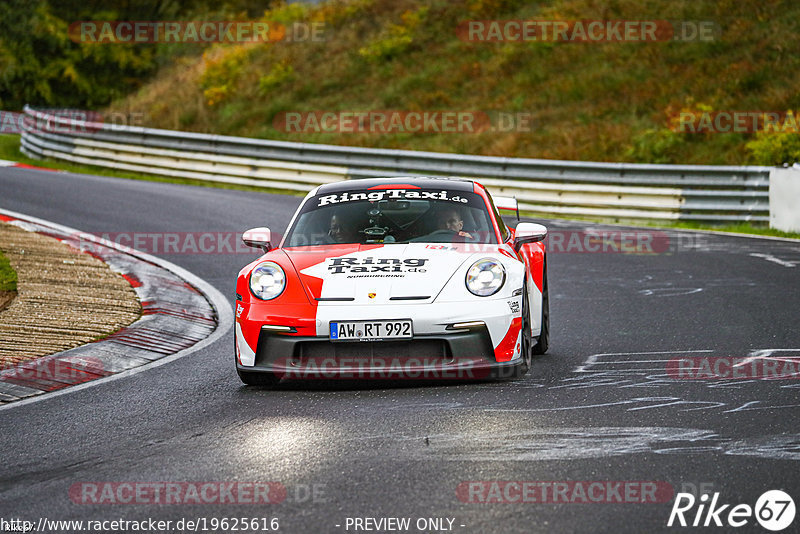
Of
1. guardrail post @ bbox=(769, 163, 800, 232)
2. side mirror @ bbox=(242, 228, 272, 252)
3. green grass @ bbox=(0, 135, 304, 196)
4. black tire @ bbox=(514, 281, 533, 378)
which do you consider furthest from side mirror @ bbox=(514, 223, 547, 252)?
green grass @ bbox=(0, 135, 304, 196)

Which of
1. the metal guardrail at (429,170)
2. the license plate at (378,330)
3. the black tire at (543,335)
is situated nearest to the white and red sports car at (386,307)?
the license plate at (378,330)

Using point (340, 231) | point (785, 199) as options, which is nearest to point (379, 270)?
point (340, 231)

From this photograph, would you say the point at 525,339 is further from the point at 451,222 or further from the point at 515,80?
the point at 515,80

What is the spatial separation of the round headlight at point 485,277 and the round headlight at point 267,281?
1.17 metres

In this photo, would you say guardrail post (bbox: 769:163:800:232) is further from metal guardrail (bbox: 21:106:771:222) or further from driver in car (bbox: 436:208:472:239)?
driver in car (bbox: 436:208:472:239)

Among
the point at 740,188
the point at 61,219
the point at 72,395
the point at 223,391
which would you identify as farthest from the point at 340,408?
the point at 740,188

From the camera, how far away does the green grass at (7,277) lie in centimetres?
1021

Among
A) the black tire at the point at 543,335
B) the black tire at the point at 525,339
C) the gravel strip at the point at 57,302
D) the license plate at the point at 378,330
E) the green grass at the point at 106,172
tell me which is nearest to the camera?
the license plate at the point at 378,330

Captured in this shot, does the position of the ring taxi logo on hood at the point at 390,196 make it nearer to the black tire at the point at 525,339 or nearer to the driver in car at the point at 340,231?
the driver in car at the point at 340,231

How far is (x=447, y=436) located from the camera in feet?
18.2

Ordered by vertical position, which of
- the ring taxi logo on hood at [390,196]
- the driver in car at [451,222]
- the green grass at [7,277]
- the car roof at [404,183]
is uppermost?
the car roof at [404,183]

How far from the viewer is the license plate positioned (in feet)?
21.6

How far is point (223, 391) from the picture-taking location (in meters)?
6.99

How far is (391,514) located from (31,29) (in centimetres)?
3882
